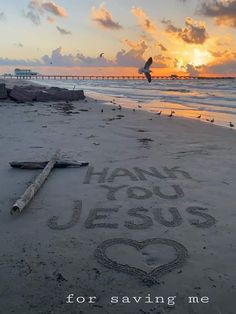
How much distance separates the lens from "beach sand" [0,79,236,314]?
3.61 metres

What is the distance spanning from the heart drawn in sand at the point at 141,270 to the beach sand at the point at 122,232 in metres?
0.01

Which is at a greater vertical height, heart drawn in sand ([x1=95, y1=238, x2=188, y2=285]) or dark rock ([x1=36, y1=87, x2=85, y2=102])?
heart drawn in sand ([x1=95, y1=238, x2=188, y2=285])

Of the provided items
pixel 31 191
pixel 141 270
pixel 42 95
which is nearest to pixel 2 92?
pixel 42 95

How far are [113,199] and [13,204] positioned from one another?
1.56 m

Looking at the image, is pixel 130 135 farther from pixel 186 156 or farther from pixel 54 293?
pixel 54 293

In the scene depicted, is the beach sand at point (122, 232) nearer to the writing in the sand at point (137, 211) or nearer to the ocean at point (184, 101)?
the writing in the sand at point (137, 211)

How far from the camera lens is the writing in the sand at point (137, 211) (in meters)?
5.15

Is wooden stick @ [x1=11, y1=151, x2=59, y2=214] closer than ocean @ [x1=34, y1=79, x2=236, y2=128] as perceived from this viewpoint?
Yes

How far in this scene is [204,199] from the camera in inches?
239

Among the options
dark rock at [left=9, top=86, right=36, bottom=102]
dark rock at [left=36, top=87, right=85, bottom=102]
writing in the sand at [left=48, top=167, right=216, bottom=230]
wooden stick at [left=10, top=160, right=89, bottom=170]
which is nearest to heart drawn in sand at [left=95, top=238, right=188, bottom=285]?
writing in the sand at [left=48, top=167, right=216, bottom=230]

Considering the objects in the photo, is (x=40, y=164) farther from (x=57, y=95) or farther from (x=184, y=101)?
(x=184, y=101)

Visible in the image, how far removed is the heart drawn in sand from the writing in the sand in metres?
0.42

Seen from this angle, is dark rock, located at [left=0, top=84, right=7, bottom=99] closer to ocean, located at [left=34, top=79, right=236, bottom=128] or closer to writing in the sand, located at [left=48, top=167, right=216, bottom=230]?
ocean, located at [left=34, top=79, right=236, bottom=128]

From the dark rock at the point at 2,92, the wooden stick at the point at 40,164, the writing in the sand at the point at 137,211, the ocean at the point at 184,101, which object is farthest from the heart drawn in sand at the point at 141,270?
the dark rock at the point at 2,92
